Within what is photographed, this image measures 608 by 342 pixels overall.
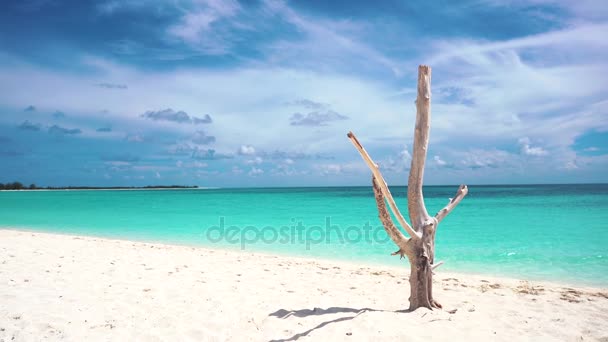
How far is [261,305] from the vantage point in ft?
16.8

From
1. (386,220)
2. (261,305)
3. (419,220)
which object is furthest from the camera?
(261,305)

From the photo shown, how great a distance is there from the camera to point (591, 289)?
691cm

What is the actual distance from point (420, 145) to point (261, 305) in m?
3.08

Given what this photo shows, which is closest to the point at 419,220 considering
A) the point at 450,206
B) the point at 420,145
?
the point at 450,206

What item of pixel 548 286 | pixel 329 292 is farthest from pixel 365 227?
pixel 329 292

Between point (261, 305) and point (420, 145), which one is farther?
point (261, 305)

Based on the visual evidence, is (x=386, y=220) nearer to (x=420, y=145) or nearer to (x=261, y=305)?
(x=420, y=145)

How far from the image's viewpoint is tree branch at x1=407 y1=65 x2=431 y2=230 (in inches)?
185

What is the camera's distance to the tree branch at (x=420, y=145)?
15.5 feet

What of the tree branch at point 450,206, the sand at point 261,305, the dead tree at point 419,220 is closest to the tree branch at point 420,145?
the dead tree at point 419,220

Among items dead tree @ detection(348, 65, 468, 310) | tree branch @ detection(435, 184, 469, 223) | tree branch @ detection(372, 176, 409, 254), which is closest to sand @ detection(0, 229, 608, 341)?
dead tree @ detection(348, 65, 468, 310)

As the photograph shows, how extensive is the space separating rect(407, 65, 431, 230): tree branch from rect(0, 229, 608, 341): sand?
4.27 ft

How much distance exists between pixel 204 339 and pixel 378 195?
8.77ft

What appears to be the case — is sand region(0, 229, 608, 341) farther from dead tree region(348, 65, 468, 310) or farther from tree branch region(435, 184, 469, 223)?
tree branch region(435, 184, 469, 223)
